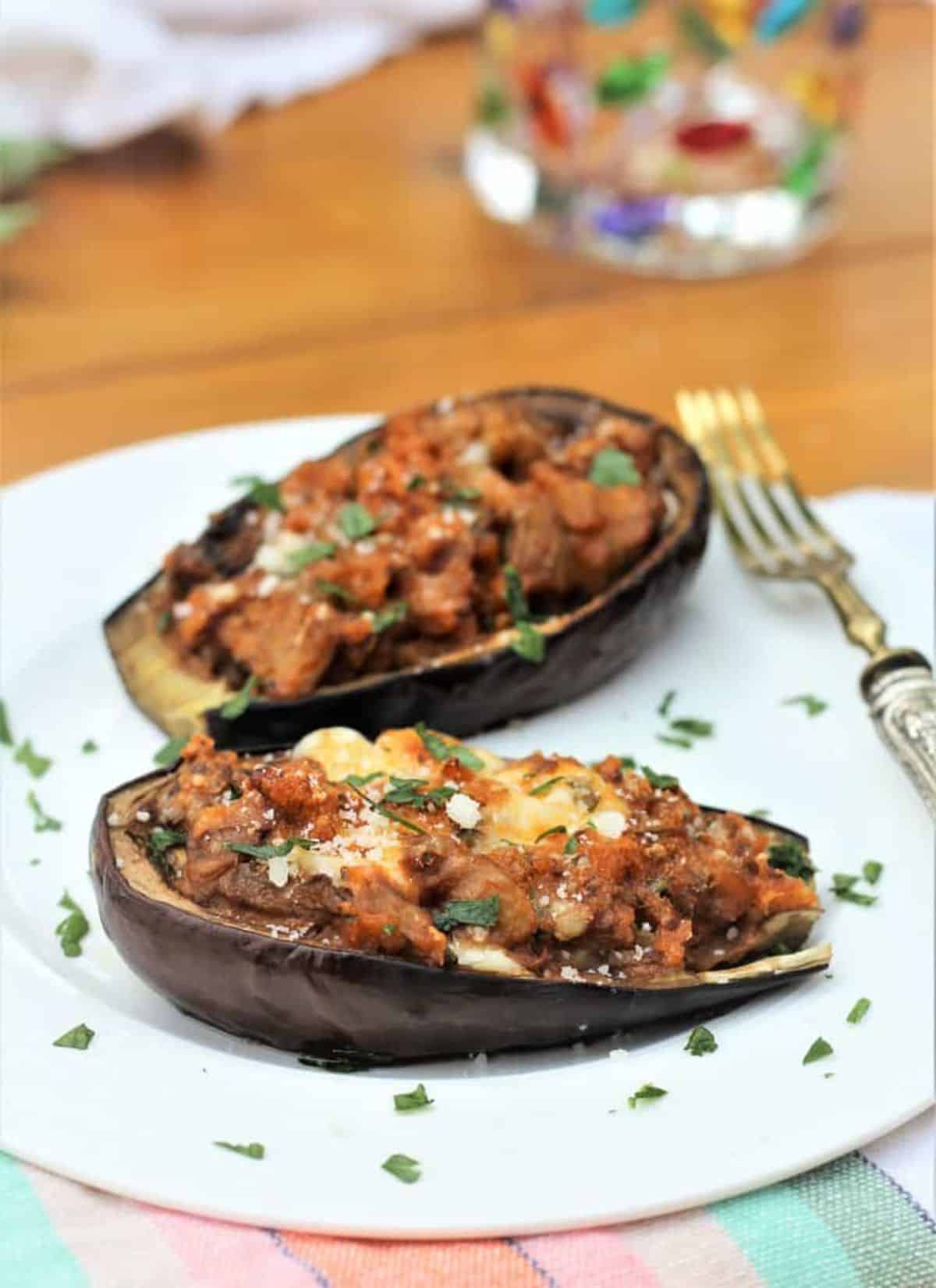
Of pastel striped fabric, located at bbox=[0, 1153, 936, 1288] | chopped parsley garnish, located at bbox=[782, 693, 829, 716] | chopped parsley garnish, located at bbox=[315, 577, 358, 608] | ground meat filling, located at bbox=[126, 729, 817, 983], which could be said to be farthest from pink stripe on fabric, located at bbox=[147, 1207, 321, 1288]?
chopped parsley garnish, located at bbox=[782, 693, 829, 716]

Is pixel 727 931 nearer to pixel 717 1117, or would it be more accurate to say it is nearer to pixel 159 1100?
pixel 717 1117

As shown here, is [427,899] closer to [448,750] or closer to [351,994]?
[351,994]

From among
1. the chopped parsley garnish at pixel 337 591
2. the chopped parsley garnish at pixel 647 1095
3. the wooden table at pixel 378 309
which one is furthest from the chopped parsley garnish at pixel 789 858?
the wooden table at pixel 378 309

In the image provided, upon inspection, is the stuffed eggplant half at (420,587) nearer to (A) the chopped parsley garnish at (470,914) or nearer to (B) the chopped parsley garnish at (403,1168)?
(A) the chopped parsley garnish at (470,914)

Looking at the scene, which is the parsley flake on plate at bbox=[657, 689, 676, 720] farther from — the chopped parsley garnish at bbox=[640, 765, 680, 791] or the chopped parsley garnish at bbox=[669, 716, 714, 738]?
the chopped parsley garnish at bbox=[640, 765, 680, 791]

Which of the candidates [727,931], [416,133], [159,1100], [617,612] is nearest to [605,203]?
[416,133]

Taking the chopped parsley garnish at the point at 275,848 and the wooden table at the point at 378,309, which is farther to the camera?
the wooden table at the point at 378,309

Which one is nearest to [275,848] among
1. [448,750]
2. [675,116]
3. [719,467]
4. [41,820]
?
[448,750]
